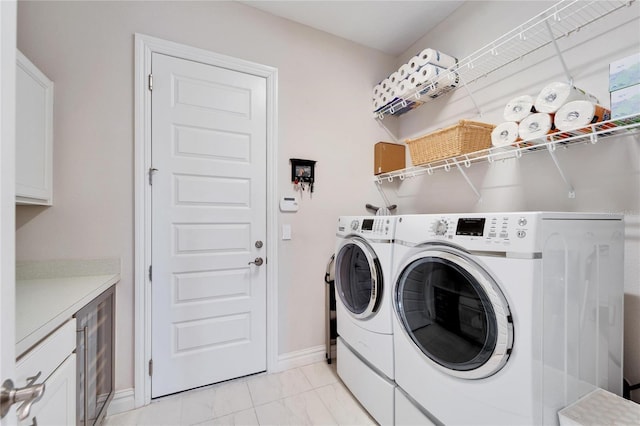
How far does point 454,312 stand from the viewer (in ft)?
3.96

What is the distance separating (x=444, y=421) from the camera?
1.18 meters

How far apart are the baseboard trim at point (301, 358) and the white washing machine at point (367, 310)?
0.32 metres

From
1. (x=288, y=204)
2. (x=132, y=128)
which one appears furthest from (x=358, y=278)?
(x=132, y=128)

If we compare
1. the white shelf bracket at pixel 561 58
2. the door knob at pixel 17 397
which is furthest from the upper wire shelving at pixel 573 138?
the door knob at pixel 17 397

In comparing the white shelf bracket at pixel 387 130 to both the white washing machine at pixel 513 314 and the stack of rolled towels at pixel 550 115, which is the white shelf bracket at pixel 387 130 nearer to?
the stack of rolled towels at pixel 550 115

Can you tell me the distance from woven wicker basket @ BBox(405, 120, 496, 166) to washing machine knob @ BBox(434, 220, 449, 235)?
618 mm

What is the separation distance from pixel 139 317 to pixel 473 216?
6.40 ft

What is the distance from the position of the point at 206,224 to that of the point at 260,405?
1.22 metres

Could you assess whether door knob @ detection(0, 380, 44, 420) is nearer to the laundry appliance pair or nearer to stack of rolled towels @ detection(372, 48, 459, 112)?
the laundry appliance pair

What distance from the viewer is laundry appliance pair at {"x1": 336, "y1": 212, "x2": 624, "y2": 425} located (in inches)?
36.4

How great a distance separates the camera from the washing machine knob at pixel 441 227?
119cm

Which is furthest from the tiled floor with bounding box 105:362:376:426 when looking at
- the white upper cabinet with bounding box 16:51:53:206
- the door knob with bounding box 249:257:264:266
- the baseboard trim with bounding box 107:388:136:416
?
the white upper cabinet with bounding box 16:51:53:206

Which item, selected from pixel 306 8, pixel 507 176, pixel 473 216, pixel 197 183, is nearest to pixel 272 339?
pixel 197 183

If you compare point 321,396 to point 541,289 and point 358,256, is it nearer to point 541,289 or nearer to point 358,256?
point 358,256
